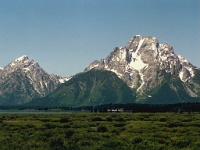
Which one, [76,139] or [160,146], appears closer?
[160,146]

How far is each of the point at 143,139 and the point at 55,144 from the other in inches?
1015

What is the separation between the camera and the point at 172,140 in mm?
108688

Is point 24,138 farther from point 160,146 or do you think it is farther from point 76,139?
→ point 160,146

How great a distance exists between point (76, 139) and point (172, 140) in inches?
1087

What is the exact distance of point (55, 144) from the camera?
3999 inches

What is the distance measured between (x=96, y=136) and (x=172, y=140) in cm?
2287

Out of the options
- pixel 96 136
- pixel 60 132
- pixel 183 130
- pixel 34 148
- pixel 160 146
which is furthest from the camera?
pixel 183 130

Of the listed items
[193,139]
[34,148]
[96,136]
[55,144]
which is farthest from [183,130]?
[34,148]

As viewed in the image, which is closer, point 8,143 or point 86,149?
point 86,149

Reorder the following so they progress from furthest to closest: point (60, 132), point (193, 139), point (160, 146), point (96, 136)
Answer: point (60, 132) → point (96, 136) → point (193, 139) → point (160, 146)

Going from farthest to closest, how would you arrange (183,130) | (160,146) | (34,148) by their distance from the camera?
(183,130) < (160,146) < (34,148)

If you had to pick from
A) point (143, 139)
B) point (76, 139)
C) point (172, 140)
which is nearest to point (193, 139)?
point (172, 140)

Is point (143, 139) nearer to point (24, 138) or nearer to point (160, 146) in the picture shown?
point (160, 146)

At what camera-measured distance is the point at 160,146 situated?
9631cm
